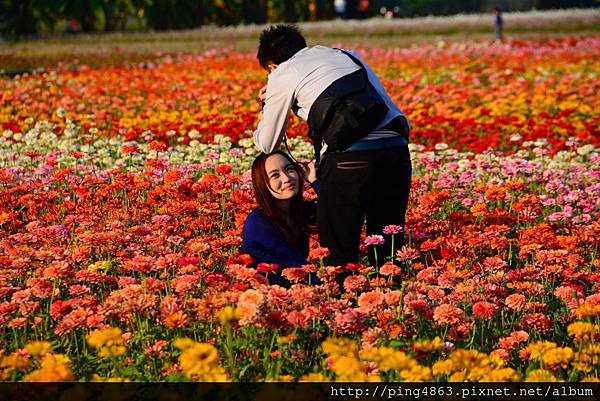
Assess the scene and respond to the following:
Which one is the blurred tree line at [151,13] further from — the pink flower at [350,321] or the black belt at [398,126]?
the pink flower at [350,321]

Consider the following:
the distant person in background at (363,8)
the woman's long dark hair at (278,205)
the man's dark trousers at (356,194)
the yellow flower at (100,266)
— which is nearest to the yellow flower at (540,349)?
the man's dark trousers at (356,194)

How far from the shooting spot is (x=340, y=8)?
35656 mm

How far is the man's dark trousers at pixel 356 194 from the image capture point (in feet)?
13.5

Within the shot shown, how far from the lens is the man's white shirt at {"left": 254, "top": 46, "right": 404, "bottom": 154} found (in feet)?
13.4

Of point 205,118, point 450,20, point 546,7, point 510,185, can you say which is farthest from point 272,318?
point 546,7

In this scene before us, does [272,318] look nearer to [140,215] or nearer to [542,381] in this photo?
[542,381]

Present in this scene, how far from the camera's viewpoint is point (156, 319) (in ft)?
11.8

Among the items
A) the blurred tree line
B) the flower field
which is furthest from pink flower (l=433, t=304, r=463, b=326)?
the blurred tree line

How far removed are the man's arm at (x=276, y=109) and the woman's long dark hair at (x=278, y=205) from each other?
32 centimetres

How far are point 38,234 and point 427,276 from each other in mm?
2025

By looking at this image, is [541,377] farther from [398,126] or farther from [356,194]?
[398,126]

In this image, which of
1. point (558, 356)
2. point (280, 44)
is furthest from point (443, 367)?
point (280, 44)


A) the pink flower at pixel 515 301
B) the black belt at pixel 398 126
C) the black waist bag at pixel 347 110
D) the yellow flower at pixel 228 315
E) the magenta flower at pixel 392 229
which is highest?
the black waist bag at pixel 347 110

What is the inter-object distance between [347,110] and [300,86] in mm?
249
